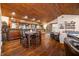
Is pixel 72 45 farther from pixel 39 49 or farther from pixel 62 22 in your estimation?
pixel 39 49

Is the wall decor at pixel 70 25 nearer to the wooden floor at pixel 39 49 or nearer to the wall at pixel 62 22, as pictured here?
the wall at pixel 62 22

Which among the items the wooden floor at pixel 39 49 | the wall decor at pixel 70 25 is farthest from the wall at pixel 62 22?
the wooden floor at pixel 39 49

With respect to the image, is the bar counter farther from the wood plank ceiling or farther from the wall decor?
the wood plank ceiling

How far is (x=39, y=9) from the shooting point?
2.87 m

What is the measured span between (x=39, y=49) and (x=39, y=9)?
717mm

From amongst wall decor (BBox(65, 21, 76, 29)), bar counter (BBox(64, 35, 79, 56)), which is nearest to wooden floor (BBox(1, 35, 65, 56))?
bar counter (BBox(64, 35, 79, 56))

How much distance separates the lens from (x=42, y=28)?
2877mm

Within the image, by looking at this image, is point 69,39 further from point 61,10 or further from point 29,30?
point 29,30

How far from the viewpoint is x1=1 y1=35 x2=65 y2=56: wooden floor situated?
2844mm

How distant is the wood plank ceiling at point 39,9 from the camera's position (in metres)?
2.84

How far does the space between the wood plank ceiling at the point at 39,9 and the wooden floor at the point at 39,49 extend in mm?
380

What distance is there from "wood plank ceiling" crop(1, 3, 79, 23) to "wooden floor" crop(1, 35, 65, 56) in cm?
38

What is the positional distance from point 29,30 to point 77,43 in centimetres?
88

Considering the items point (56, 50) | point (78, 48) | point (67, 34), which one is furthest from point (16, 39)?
point (78, 48)
